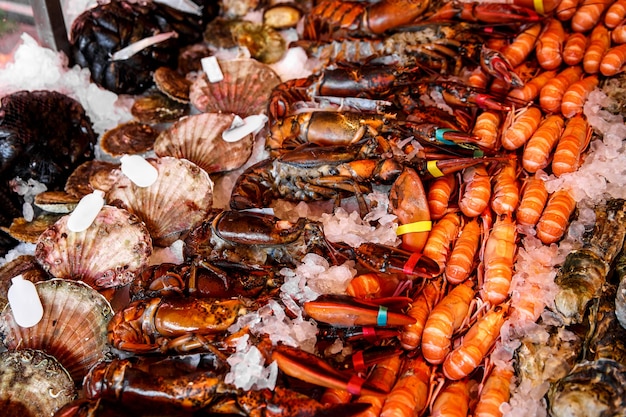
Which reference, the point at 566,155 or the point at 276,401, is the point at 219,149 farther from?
the point at 566,155

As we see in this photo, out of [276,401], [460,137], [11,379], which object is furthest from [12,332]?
[460,137]

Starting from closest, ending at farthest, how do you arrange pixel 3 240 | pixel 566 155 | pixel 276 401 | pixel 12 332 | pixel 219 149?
pixel 276 401 < pixel 12 332 < pixel 566 155 < pixel 3 240 < pixel 219 149

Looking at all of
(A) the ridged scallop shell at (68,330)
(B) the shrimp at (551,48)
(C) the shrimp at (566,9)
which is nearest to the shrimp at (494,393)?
(A) the ridged scallop shell at (68,330)

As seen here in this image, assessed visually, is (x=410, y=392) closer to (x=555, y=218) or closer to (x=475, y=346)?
(x=475, y=346)

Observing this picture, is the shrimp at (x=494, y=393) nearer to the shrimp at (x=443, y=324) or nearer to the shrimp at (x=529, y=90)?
the shrimp at (x=443, y=324)

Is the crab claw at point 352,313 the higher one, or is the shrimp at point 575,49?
the shrimp at point 575,49

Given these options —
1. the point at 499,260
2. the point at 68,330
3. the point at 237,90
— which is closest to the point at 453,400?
the point at 499,260
